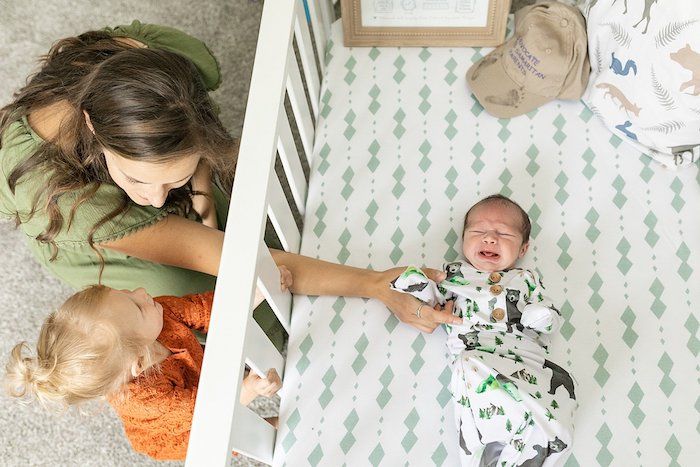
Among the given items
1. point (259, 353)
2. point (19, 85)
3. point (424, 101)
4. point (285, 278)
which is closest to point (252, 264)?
point (259, 353)

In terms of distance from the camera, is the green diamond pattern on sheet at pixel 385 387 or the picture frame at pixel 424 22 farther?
the picture frame at pixel 424 22

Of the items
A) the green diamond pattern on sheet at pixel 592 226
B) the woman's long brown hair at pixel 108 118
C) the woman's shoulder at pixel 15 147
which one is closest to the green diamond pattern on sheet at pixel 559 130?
the green diamond pattern on sheet at pixel 592 226

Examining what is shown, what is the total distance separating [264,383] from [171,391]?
148mm

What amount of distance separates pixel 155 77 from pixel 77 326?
0.35 meters

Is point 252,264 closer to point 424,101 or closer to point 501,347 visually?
point 501,347

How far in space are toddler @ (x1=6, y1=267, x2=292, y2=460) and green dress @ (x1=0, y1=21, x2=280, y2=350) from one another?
8cm

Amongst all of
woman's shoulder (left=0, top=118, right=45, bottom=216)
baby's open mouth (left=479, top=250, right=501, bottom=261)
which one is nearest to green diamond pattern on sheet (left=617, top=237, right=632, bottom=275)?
baby's open mouth (left=479, top=250, right=501, bottom=261)

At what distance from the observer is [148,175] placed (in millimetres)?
909

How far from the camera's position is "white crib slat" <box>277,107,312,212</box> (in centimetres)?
109

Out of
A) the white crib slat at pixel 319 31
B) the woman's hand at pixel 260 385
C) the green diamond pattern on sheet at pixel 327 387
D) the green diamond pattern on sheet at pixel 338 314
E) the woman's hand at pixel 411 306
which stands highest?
the white crib slat at pixel 319 31

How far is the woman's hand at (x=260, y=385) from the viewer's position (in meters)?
1.03

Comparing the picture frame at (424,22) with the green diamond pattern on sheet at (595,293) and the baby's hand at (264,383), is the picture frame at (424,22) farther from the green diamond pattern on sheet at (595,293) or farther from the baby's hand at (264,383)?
the baby's hand at (264,383)

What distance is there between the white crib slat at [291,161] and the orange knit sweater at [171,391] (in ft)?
0.79

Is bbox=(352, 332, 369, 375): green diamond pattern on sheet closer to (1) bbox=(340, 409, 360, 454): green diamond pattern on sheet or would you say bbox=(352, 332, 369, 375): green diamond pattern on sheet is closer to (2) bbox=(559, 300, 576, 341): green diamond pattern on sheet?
(1) bbox=(340, 409, 360, 454): green diamond pattern on sheet
